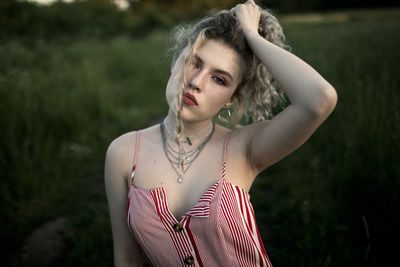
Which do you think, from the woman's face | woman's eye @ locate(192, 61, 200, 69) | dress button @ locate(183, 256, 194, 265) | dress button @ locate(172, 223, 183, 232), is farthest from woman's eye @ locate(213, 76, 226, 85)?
dress button @ locate(183, 256, 194, 265)

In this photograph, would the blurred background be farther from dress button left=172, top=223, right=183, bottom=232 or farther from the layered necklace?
dress button left=172, top=223, right=183, bottom=232

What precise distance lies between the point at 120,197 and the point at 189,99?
628 millimetres

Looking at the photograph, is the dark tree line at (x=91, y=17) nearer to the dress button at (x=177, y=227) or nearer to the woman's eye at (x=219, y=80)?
the woman's eye at (x=219, y=80)

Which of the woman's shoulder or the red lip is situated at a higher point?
the red lip

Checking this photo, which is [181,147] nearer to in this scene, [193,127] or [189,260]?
[193,127]

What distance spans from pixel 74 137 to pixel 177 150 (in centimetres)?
377

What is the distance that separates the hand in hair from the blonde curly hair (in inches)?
1.4

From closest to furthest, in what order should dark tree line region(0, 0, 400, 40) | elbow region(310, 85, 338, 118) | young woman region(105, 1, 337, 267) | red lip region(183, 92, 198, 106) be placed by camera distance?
elbow region(310, 85, 338, 118), young woman region(105, 1, 337, 267), red lip region(183, 92, 198, 106), dark tree line region(0, 0, 400, 40)

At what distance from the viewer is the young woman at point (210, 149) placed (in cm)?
156

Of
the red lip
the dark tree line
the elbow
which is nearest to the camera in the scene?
the elbow

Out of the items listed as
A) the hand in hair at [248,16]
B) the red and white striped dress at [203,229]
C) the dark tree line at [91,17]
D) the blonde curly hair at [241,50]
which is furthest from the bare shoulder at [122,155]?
the dark tree line at [91,17]

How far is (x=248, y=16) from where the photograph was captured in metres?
1.75

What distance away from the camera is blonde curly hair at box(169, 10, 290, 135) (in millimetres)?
1720

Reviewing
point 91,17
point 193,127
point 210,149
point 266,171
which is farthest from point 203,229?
point 91,17
